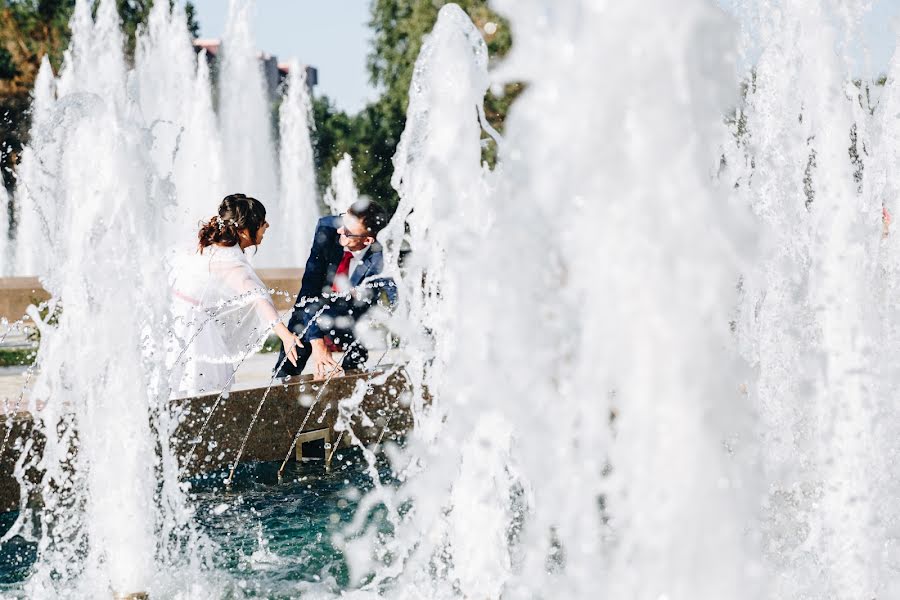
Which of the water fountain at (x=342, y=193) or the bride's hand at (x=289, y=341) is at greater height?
the water fountain at (x=342, y=193)

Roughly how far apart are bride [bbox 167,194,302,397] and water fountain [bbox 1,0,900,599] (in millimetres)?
382

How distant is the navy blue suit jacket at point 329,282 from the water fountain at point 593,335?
2.34ft

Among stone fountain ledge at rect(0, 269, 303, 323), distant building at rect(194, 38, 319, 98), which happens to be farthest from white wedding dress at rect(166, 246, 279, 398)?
distant building at rect(194, 38, 319, 98)

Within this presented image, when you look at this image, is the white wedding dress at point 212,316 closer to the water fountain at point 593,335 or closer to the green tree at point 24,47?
the water fountain at point 593,335

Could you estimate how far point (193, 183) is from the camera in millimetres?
21375

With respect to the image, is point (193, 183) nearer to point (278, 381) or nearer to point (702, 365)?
point (278, 381)

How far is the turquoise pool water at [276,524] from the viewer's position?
469 cm

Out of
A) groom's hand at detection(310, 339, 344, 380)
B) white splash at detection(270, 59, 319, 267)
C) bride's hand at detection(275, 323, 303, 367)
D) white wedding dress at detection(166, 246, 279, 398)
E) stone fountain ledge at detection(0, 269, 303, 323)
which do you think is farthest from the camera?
white splash at detection(270, 59, 319, 267)

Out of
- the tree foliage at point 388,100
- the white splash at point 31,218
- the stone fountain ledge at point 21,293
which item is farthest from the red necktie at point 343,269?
the tree foliage at point 388,100

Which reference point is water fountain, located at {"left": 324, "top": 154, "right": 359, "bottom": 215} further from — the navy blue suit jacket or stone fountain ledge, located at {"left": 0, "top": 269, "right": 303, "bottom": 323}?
the navy blue suit jacket

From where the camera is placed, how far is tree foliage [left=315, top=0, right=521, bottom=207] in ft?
105

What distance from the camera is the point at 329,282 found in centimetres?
659

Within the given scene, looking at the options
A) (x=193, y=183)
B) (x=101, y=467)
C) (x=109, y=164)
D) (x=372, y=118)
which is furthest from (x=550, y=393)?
(x=372, y=118)

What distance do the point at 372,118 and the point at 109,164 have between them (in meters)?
34.9
